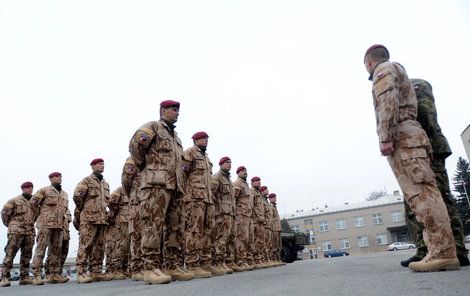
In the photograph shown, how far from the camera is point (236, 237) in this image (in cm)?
785

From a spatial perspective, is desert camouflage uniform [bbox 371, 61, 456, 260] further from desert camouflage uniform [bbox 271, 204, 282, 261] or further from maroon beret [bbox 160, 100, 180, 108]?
desert camouflage uniform [bbox 271, 204, 282, 261]

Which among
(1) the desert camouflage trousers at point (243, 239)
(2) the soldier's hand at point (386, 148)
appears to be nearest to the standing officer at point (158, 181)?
(2) the soldier's hand at point (386, 148)

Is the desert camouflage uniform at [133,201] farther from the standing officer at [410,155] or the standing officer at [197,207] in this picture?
the standing officer at [410,155]

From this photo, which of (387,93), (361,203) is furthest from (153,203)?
(361,203)

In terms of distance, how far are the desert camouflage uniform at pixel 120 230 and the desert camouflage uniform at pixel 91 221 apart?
36 cm

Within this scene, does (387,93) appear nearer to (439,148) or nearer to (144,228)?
(439,148)

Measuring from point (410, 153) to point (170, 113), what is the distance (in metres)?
3.04

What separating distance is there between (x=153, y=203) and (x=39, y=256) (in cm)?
449

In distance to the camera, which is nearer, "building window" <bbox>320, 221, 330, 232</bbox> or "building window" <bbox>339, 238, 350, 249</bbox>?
"building window" <bbox>339, 238, 350, 249</bbox>

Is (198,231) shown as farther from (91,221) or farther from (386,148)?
(386,148)

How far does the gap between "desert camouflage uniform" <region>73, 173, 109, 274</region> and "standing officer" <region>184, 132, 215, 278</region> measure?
2.19 meters

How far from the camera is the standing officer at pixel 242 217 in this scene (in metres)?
7.84

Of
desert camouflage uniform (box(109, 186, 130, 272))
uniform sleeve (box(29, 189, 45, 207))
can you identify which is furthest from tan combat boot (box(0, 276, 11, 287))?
desert camouflage uniform (box(109, 186, 130, 272))

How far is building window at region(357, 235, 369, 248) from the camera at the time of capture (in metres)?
52.5
